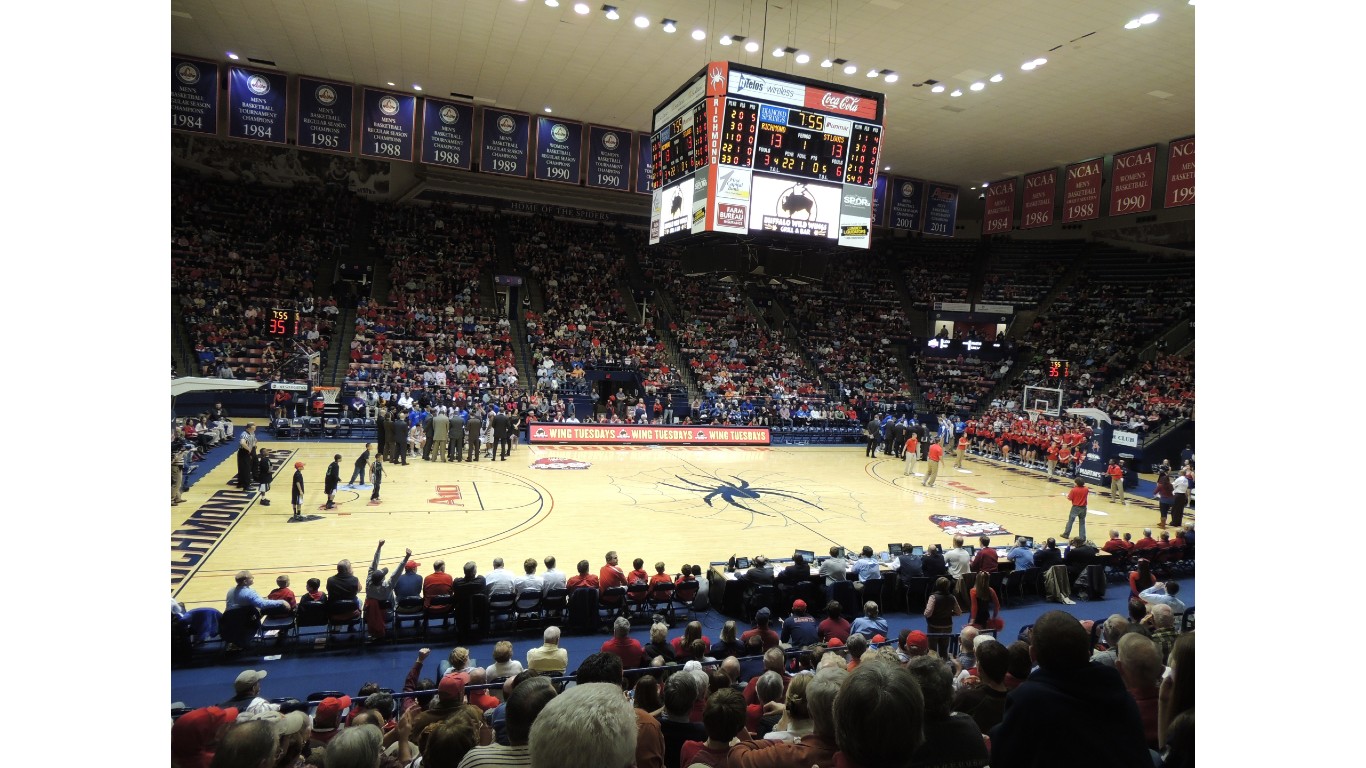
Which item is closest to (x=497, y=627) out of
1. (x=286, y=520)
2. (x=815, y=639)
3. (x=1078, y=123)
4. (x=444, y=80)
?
(x=815, y=639)

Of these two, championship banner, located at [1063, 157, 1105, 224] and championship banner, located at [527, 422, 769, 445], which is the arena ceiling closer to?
championship banner, located at [1063, 157, 1105, 224]

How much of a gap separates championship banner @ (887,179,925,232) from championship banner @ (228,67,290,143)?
66.4ft

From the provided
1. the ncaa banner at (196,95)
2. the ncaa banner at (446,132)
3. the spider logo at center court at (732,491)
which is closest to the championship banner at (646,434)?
the spider logo at center court at (732,491)

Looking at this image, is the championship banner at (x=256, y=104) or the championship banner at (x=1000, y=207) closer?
the championship banner at (x=256, y=104)

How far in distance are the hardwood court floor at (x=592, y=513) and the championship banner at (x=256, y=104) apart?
27.7ft

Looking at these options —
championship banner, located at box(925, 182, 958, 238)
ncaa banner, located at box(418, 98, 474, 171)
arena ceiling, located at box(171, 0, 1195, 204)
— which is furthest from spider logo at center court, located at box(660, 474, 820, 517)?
championship banner, located at box(925, 182, 958, 238)

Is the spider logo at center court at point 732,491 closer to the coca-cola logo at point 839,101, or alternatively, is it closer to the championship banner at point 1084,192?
the coca-cola logo at point 839,101

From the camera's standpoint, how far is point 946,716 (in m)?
3.01

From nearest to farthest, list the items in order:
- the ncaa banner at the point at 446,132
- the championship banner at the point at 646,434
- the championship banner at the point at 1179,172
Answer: the championship banner at the point at 1179,172, the ncaa banner at the point at 446,132, the championship banner at the point at 646,434

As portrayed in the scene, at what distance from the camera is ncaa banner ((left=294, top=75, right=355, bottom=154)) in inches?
804

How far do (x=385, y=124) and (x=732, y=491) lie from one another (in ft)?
46.1

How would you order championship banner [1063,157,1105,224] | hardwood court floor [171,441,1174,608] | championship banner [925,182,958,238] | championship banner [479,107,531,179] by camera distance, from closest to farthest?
hardwood court floor [171,441,1174,608], championship banner [479,107,531,179], championship banner [1063,157,1105,224], championship banner [925,182,958,238]

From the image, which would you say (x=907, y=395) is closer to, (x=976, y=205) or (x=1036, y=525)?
(x=976, y=205)

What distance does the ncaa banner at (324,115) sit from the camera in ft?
67.0
